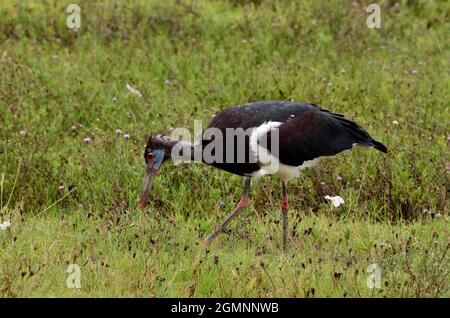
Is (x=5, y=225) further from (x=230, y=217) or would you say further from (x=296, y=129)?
(x=296, y=129)

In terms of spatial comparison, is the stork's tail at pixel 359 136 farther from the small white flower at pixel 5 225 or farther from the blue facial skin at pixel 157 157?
the small white flower at pixel 5 225

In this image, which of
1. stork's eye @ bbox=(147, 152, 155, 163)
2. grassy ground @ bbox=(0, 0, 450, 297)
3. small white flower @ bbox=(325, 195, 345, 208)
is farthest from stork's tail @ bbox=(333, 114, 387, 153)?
stork's eye @ bbox=(147, 152, 155, 163)

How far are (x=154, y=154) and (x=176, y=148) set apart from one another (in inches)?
6.9

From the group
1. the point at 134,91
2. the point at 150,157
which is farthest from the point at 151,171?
the point at 134,91

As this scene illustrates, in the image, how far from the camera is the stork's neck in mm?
6828

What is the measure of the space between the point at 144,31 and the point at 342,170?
4.19 m

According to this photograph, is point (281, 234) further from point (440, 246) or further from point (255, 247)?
point (440, 246)

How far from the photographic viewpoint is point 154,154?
692 centimetres

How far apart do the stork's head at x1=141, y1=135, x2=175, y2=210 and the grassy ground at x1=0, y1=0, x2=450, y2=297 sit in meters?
0.27

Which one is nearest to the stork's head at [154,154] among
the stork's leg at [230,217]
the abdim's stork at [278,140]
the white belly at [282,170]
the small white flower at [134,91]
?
the abdim's stork at [278,140]

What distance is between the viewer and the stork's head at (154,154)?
6887 mm

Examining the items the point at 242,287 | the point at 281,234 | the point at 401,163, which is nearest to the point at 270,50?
the point at 401,163

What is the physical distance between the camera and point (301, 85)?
32.2ft

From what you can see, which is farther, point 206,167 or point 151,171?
point 206,167
